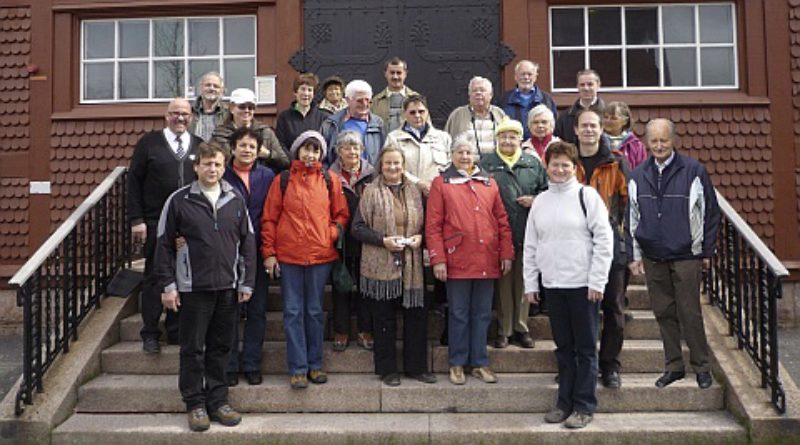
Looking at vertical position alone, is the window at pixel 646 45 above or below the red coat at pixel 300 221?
above

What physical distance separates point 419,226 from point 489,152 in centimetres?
92

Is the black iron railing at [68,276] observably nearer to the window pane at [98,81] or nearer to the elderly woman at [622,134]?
the window pane at [98,81]

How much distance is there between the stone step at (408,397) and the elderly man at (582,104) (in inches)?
77.1

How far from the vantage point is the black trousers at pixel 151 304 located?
5.06 m

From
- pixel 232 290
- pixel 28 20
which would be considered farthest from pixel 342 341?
pixel 28 20

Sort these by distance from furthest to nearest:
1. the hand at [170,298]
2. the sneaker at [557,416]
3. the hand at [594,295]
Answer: the sneaker at [557,416], the hand at [170,298], the hand at [594,295]

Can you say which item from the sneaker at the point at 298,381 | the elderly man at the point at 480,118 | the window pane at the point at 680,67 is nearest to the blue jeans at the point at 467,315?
the sneaker at the point at 298,381

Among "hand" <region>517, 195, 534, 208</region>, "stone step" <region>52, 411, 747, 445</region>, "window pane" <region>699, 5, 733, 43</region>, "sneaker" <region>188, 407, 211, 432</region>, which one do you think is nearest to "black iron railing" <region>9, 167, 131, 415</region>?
"stone step" <region>52, 411, 747, 445</region>

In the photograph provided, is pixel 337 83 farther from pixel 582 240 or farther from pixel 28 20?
pixel 28 20

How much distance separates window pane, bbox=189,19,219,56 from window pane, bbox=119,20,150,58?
508mm

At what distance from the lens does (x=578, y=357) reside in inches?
170

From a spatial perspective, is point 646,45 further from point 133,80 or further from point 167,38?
point 133,80

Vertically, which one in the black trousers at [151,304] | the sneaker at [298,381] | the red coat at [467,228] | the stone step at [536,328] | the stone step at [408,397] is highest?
the red coat at [467,228]

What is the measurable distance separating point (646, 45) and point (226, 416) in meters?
5.76
